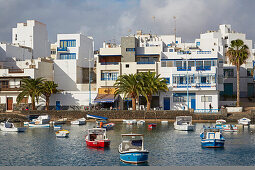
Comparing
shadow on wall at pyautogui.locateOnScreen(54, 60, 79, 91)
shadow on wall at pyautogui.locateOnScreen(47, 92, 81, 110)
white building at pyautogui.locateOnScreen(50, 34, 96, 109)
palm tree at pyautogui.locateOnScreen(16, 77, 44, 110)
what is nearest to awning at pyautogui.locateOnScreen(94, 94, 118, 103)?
white building at pyautogui.locateOnScreen(50, 34, 96, 109)

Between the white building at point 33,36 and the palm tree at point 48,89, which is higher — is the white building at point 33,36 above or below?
above

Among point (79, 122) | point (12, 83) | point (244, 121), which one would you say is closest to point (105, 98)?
point (79, 122)

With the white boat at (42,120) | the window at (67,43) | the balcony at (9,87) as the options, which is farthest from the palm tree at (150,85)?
the balcony at (9,87)

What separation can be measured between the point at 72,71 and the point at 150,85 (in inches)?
982

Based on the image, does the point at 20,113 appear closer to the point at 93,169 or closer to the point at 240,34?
the point at 93,169

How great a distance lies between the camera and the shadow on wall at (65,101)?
95.1 m

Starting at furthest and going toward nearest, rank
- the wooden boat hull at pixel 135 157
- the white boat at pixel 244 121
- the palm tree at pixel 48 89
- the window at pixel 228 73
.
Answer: the window at pixel 228 73 → the palm tree at pixel 48 89 → the white boat at pixel 244 121 → the wooden boat hull at pixel 135 157

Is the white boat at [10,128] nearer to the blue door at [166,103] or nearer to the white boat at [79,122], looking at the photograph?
the white boat at [79,122]

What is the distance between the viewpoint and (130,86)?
86500mm

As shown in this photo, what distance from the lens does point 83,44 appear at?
11025 centimetres

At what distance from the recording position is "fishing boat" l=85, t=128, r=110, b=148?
52.2 m

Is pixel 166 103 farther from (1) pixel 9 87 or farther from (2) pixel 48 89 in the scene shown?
(1) pixel 9 87

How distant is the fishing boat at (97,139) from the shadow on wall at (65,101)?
132ft

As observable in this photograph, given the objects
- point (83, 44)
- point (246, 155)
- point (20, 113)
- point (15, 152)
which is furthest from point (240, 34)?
point (15, 152)
